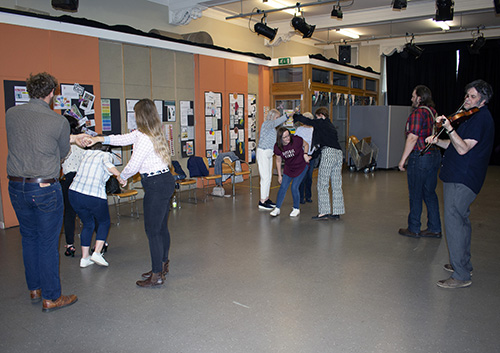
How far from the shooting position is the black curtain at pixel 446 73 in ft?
42.8

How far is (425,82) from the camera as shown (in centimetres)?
1417

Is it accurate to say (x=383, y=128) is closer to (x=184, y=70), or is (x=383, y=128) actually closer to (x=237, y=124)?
(x=237, y=124)

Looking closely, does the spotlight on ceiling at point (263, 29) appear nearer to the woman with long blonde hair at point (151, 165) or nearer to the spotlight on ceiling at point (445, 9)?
the spotlight on ceiling at point (445, 9)

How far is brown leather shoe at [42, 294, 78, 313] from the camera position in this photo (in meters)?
3.27

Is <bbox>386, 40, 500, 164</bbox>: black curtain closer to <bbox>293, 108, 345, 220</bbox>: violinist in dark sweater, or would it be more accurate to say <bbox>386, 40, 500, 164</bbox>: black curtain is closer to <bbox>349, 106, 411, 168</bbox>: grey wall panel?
<bbox>349, 106, 411, 168</bbox>: grey wall panel

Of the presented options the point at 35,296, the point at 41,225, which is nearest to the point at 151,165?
the point at 41,225

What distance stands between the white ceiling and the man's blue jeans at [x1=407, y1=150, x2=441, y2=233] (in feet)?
16.0

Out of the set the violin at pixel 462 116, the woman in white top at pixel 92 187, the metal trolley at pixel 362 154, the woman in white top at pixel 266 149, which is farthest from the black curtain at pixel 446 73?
the woman in white top at pixel 92 187

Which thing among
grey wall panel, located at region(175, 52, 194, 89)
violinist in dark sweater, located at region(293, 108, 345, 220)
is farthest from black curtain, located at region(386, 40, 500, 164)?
violinist in dark sweater, located at region(293, 108, 345, 220)

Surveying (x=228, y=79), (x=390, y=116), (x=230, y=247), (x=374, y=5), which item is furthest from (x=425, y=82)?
(x=230, y=247)

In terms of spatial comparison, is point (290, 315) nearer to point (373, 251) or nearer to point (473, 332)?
point (473, 332)

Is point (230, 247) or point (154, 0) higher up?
point (154, 0)

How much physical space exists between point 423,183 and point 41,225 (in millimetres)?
4060

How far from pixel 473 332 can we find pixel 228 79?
7.22 meters
